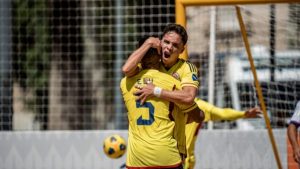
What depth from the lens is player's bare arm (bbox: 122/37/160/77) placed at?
5.67m

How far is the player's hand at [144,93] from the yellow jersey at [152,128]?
52mm

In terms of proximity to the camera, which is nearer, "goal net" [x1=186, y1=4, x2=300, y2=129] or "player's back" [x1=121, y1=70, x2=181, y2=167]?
"player's back" [x1=121, y1=70, x2=181, y2=167]

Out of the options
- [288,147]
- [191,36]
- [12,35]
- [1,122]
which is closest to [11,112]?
[1,122]

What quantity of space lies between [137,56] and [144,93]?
30cm

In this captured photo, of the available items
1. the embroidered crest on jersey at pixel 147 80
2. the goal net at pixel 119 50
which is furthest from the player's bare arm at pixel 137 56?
the goal net at pixel 119 50

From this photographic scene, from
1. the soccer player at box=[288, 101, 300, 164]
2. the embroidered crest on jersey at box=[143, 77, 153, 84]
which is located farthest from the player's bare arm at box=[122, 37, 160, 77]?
the soccer player at box=[288, 101, 300, 164]

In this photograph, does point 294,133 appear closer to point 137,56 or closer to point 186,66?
point 186,66

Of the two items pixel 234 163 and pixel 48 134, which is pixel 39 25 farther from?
pixel 234 163

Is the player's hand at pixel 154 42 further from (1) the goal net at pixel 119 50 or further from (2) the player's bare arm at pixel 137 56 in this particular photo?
(1) the goal net at pixel 119 50

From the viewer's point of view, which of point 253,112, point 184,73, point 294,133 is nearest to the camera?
point 184,73

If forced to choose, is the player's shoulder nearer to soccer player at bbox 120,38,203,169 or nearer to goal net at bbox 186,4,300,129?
soccer player at bbox 120,38,203,169

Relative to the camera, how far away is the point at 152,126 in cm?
571

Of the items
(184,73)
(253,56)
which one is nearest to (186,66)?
(184,73)

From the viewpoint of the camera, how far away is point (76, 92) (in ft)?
52.4
